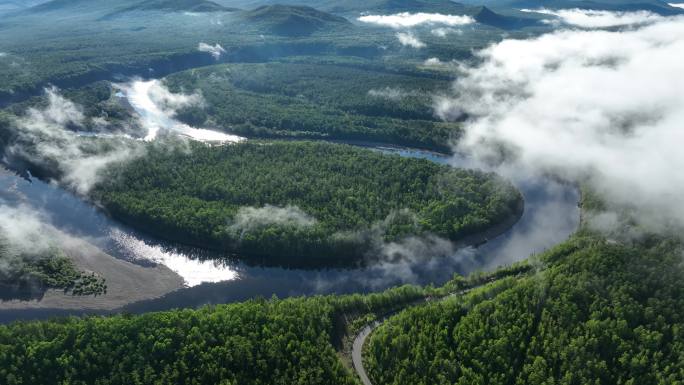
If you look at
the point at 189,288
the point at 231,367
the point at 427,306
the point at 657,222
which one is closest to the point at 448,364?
the point at 427,306

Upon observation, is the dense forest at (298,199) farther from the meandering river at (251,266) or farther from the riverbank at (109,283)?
the riverbank at (109,283)

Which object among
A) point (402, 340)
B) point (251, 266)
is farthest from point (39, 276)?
point (402, 340)

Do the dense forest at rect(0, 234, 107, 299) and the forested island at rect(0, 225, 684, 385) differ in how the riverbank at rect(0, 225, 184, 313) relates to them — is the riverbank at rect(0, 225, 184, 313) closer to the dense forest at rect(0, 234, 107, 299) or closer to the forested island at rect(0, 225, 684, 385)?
the dense forest at rect(0, 234, 107, 299)

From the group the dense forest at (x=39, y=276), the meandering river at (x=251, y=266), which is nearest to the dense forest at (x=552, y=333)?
the meandering river at (x=251, y=266)

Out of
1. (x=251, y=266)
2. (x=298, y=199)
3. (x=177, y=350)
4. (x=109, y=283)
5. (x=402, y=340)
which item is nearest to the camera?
(x=177, y=350)

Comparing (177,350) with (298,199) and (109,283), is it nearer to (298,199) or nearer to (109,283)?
(109,283)

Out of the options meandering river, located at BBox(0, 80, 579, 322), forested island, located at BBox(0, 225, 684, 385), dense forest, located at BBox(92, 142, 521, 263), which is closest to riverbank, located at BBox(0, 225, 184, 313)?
meandering river, located at BBox(0, 80, 579, 322)
